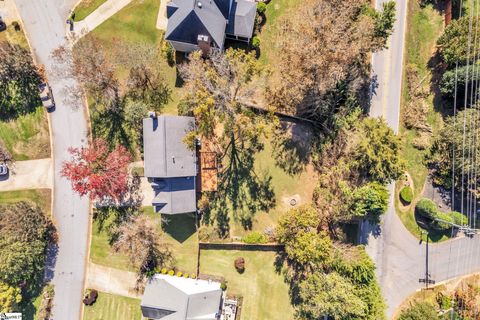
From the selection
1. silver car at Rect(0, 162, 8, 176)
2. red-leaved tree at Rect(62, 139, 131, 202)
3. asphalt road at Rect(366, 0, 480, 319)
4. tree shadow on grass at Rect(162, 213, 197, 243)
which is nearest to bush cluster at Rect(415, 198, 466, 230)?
asphalt road at Rect(366, 0, 480, 319)

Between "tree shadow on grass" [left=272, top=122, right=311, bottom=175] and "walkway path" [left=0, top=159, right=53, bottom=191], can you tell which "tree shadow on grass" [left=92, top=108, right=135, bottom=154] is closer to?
"walkway path" [left=0, top=159, right=53, bottom=191]

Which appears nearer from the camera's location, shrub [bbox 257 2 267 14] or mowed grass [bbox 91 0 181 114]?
shrub [bbox 257 2 267 14]

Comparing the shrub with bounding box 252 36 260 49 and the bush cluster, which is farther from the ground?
the shrub with bounding box 252 36 260 49

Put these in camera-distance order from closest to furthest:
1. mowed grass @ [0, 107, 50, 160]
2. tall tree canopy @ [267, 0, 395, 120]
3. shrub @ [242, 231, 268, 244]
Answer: tall tree canopy @ [267, 0, 395, 120]
shrub @ [242, 231, 268, 244]
mowed grass @ [0, 107, 50, 160]

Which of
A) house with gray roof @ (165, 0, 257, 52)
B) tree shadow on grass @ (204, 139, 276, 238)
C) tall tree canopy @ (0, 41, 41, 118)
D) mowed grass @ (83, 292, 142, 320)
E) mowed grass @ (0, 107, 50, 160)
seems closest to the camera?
house with gray roof @ (165, 0, 257, 52)

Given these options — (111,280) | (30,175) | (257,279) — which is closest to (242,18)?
(257,279)

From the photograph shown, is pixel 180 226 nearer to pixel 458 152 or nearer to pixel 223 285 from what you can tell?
pixel 223 285
